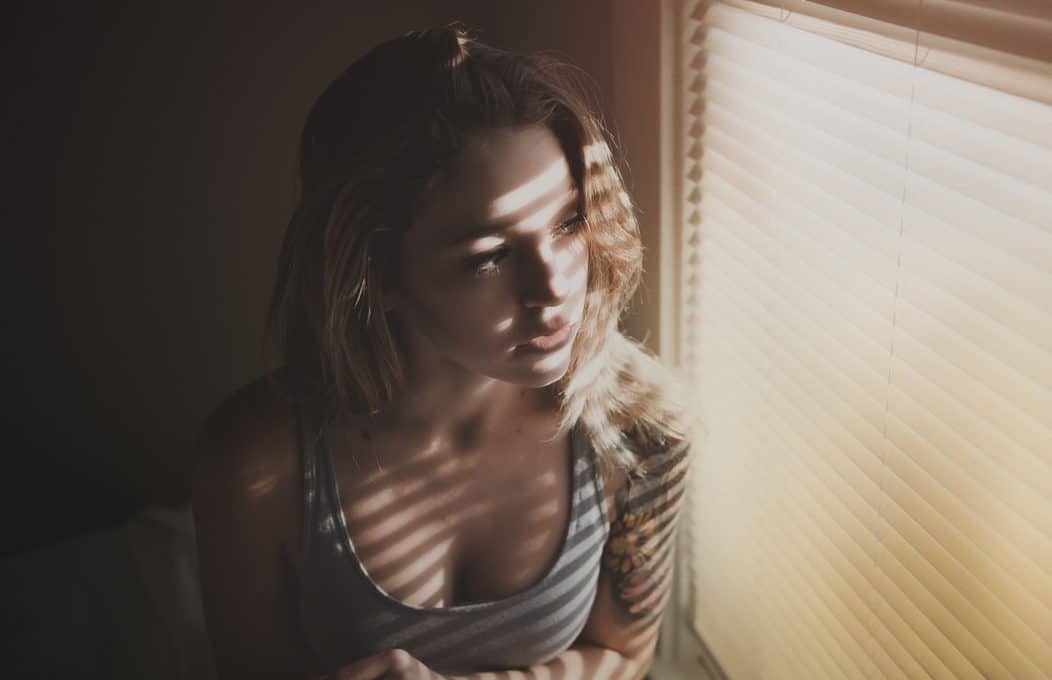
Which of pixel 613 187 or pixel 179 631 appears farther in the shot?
pixel 179 631

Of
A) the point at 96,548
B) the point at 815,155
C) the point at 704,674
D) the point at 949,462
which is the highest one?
the point at 815,155

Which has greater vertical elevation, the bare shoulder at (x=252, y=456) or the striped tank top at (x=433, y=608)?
the bare shoulder at (x=252, y=456)

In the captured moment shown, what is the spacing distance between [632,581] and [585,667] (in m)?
0.13

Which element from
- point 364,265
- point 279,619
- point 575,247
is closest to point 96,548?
point 279,619

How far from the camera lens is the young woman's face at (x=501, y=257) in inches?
39.0

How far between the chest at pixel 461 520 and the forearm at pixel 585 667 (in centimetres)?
12

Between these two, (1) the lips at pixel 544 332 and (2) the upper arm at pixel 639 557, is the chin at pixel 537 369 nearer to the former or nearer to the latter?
(1) the lips at pixel 544 332

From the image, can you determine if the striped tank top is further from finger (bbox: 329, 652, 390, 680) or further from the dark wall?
the dark wall

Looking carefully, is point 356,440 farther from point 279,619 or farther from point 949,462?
point 949,462

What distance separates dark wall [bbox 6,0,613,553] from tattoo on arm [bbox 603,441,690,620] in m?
0.65

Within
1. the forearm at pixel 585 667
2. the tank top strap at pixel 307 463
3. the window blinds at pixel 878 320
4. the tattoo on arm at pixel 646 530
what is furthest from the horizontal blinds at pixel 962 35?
the forearm at pixel 585 667

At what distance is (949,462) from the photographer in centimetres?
87

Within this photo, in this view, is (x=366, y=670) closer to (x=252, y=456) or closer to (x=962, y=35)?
(x=252, y=456)

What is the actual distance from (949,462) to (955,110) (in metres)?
0.31
